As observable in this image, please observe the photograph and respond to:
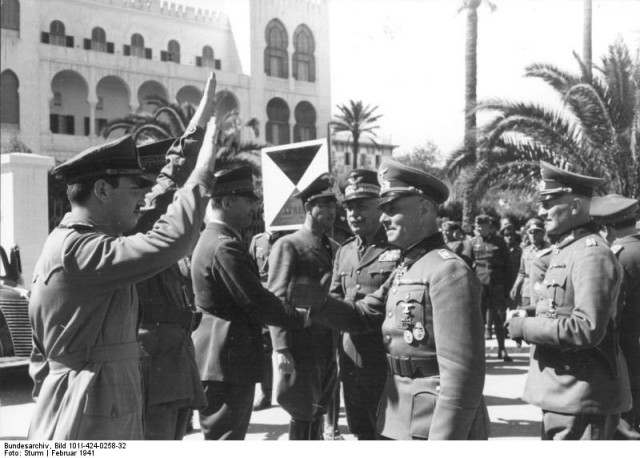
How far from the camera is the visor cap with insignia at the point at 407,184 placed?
3020 mm

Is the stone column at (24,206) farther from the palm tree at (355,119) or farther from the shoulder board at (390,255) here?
the palm tree at (355,119)

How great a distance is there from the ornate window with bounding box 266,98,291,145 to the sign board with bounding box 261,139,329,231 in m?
36.6

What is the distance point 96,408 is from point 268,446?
1069 millimetres

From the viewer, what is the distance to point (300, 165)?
559 centimetres

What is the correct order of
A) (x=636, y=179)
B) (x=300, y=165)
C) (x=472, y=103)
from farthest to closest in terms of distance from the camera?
(x=472, y=103) < (x=636, y=179) < (x=300, y=165)

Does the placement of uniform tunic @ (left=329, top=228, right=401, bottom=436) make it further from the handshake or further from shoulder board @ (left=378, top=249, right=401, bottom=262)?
the handshake

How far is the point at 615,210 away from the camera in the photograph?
5031 millimetres

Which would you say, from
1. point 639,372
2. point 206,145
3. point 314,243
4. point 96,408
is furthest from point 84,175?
point 639,372

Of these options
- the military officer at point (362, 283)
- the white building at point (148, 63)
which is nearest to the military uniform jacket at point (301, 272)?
the military officer at point (362, 283)

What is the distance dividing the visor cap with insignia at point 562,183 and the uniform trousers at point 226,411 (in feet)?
6.69

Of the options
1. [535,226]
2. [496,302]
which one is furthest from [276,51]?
[535,226]

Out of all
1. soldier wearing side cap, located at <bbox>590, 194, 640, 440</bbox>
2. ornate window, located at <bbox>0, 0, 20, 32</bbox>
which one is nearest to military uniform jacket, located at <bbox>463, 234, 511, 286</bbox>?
soldier wearing side cap, located at <bbox>590, 194, 640, 440</bbox>

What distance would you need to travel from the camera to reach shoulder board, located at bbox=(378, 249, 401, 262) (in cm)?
445

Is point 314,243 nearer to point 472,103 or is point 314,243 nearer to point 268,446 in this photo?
point 268,446
